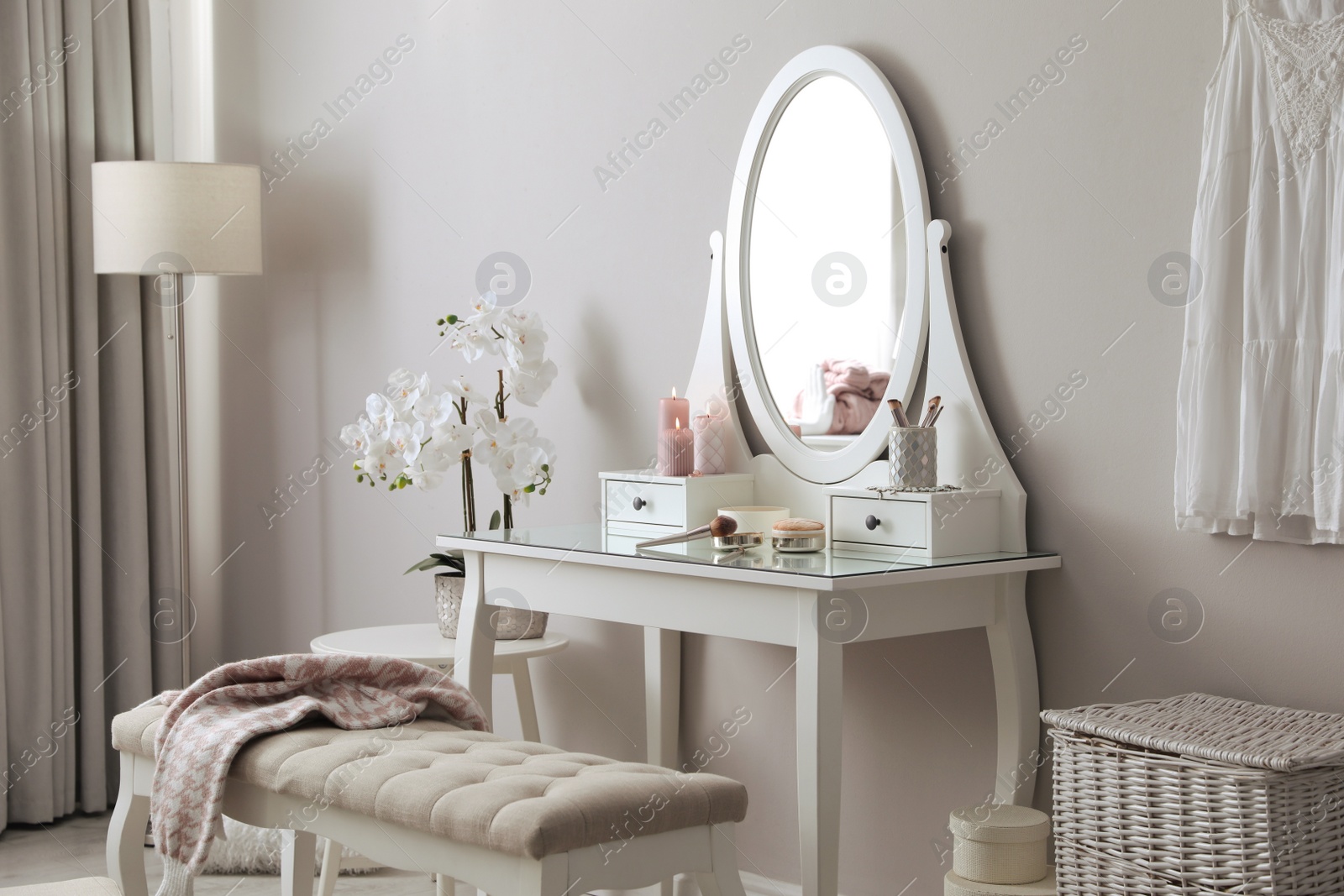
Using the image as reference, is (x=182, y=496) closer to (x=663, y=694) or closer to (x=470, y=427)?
(x=470, y=427)

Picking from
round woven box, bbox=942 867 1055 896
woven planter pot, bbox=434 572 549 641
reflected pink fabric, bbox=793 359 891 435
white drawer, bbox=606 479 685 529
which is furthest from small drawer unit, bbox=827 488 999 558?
woven planter pot, bbox=434 572 549 641

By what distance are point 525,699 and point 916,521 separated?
1054 mm

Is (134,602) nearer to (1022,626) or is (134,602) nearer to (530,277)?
(530,277)

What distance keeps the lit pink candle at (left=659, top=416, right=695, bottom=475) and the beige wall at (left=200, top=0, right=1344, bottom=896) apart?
0.81 ft

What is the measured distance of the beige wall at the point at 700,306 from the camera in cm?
200

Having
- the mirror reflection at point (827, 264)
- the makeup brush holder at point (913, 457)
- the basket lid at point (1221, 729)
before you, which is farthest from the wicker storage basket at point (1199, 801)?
the mirror reflection at point (827, 264)

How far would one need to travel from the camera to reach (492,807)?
5.23 ft

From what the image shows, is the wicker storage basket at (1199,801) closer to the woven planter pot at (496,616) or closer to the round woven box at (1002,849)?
the round woven box at (1002,849)

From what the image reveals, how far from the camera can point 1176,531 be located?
6.49 ft

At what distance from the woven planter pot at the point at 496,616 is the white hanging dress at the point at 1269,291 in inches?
49.7

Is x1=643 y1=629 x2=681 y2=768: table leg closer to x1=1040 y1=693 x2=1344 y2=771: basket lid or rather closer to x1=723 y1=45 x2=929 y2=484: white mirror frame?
x1=723 y1=45 x2=929 y2=484: white mirror frame

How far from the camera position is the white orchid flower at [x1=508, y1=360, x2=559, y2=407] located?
2.70 metres

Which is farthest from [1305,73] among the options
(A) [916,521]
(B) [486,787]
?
(B) [486,787]

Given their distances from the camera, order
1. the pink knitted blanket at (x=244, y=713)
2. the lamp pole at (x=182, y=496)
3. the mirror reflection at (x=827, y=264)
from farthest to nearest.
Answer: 1. the lamp pole at (x=182, y=496)
2. the mirror reflection at (x=827, y=264)
3. the pink knitted blanket at (x=244, y=713)
